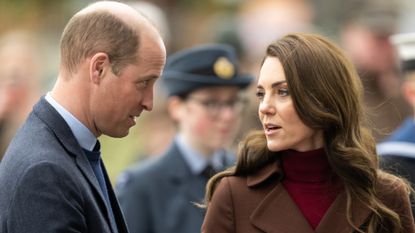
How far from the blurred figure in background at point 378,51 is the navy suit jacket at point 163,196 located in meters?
1.86

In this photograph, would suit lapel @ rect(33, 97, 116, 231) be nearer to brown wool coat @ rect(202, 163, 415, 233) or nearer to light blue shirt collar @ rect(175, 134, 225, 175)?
brown wool coat @ rect(202, 163, 415, 233)

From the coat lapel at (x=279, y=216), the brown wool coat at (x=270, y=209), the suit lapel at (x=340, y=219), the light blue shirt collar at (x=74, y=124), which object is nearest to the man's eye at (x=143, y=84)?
the light blue shirt collar at (x=74, y=124)

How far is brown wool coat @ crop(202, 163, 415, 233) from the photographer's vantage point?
5.43 meters

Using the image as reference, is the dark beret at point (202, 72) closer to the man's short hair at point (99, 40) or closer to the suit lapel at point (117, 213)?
the suit lapel at point (117, 213)

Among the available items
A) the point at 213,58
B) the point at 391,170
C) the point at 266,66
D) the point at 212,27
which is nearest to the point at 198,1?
the point at 212,27

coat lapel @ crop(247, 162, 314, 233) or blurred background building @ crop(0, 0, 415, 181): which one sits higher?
coat lapel @ crop(247, 162, 314, 233)

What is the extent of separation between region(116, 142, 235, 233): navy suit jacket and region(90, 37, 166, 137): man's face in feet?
8.36

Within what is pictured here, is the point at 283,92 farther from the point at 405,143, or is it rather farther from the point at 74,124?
the point at 405,143

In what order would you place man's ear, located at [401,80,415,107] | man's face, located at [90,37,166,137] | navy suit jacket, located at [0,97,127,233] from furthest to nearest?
man's ear, located at [401,80,415,107] → man's face, located at [90,37,166,137] → navy suit jacket, located at [0,97,127,233]

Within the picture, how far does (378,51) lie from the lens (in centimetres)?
1074

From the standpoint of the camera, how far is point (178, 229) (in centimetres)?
793

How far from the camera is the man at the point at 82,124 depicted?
4758 mm

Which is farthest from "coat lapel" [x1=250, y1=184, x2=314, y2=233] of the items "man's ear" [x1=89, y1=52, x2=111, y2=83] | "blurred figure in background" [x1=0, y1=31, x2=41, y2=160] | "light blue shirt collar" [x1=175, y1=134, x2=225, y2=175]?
"blurred figure in background" [x1=0, y1=31, x2=41, y2=160]

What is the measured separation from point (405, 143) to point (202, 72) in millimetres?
1909
